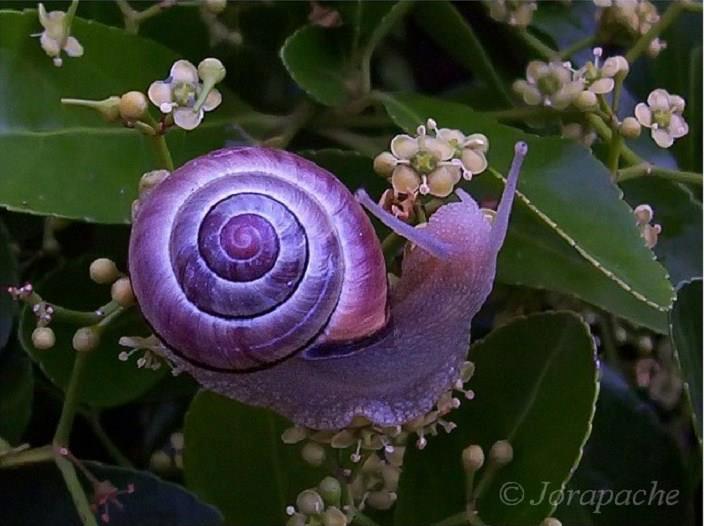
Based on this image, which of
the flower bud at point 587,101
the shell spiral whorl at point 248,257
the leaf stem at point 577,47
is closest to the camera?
the shell spiral whorl at point 248,257

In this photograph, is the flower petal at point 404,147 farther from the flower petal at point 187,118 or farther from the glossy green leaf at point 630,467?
the glossy green leaf at point 630,467

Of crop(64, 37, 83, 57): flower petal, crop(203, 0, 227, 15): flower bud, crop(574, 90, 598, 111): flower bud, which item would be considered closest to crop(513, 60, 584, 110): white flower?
crop(574, 90, 598, 111): flower bud

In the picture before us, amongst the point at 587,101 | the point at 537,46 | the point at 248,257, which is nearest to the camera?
the point at 248,257

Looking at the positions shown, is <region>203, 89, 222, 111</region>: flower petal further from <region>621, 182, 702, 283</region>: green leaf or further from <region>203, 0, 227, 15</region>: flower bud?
<region>621, 182, 702, 283</region>: green leaf

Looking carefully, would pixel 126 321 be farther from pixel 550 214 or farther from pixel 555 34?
pixel 555 34

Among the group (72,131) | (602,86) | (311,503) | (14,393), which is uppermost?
(602,86)

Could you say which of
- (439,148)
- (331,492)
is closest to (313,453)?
(331,492)

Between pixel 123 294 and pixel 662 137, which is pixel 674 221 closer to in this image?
pixel 662 137

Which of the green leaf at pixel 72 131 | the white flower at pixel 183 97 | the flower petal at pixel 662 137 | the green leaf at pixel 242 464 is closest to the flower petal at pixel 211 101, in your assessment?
the white flower at pixel 183 97
